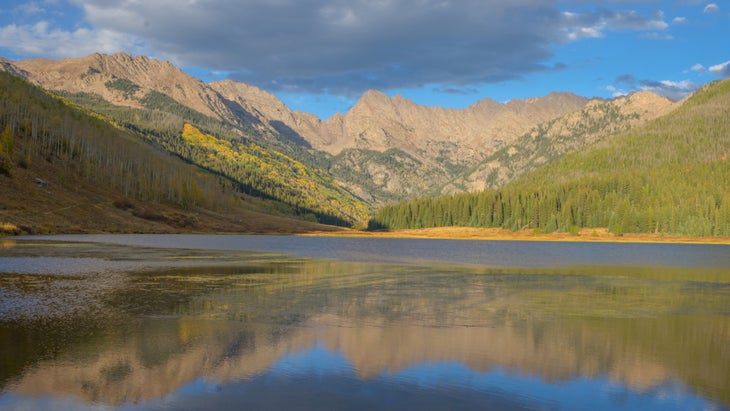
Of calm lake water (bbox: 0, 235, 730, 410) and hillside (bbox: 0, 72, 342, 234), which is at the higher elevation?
hillside (bbox: 0, 72, 342, 234)

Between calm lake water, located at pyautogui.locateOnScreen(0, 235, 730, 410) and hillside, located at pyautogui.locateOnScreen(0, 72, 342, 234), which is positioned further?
hillside, located at pyautogui.locateOnScreen(0, 72, 342, 234)

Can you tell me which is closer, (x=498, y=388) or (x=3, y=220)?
(x=498, y=388)

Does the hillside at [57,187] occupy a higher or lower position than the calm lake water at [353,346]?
higher

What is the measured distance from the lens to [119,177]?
19825 cm

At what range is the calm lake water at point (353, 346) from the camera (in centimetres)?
1650

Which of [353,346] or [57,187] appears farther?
[57,187]

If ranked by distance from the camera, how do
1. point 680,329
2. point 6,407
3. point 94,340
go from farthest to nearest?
point 680,329 < point 94,340 < point 6,407

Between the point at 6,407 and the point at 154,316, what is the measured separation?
13473mm

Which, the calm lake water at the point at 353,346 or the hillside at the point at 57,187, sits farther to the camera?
the hillside at the point at 57,187

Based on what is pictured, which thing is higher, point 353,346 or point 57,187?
point 57,187

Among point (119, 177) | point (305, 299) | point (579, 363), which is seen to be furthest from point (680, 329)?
point (119, 177)

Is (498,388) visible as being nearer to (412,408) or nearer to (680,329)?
(412,408)

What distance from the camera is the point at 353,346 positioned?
75.3ft

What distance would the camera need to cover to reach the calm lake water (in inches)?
650
